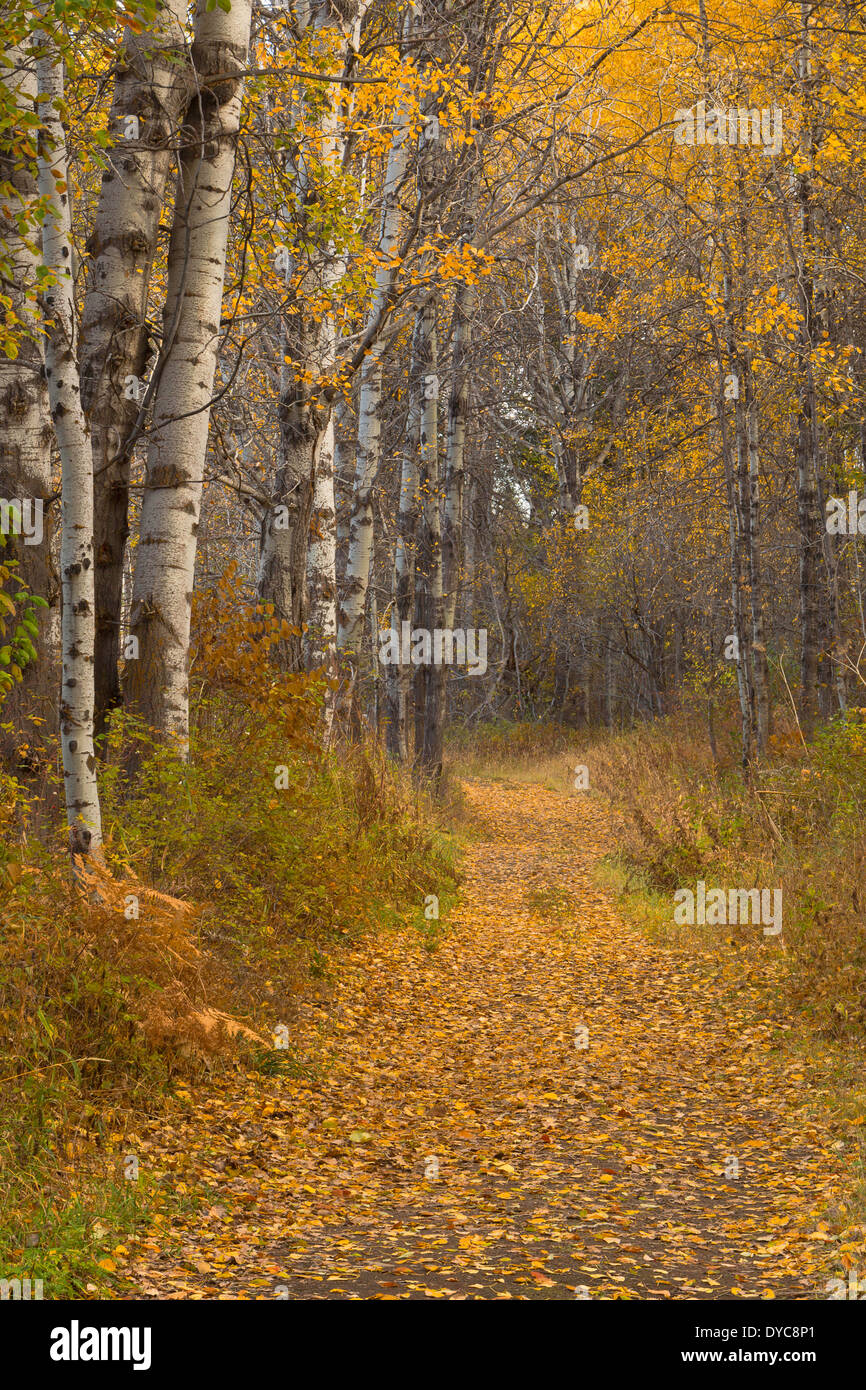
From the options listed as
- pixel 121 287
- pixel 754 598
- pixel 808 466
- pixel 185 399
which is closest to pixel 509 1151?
pixel 185 399

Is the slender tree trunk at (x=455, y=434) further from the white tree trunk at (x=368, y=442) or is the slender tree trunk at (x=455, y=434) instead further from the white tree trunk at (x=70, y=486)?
the white tree trunk at (x=70, y=486)

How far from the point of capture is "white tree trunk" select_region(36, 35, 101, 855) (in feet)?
18.6

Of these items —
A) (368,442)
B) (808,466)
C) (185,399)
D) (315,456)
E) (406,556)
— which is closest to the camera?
(185,399)

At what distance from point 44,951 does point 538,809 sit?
14.2m

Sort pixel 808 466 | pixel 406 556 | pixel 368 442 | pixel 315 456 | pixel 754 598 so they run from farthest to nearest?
pixel 406 556 < pixel 808 466 < pixel 754 598 < pixel 368 442 < pixel 315 456

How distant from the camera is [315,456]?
36.7 feet

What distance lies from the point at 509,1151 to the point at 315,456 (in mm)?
7160

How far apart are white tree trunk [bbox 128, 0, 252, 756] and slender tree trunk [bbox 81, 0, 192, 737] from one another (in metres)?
0.18

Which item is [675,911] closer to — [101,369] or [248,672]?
[248,672]

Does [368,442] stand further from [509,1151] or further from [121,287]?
[509,1151]

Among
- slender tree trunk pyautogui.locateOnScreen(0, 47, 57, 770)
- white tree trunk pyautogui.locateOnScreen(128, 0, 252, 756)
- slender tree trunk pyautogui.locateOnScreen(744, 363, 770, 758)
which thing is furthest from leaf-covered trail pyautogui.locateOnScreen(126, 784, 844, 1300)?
slender tree trunk pyautogui.locateOnScreen(744, 363, 770, 758)

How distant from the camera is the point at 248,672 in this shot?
880 centimetres

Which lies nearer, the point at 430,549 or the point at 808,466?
the point at 808,466

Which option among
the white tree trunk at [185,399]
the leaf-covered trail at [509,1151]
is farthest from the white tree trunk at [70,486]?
the leaf-covered trail at [509,1151]
